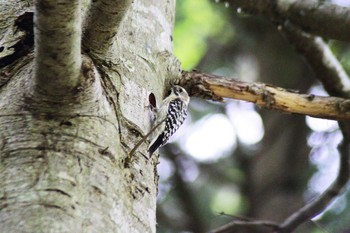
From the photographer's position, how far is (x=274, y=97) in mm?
2955

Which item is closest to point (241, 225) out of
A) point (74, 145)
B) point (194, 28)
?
point (74, 145)

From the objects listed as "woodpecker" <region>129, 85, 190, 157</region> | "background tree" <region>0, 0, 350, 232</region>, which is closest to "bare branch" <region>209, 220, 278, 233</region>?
"background tree" <region>0, 0, 350, 232</region>

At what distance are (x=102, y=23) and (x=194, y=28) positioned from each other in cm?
355

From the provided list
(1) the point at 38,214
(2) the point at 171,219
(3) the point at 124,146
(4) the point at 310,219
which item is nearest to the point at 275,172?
(2) the point at 171,219

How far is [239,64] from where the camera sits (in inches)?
230

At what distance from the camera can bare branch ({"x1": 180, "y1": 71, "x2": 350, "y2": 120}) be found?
2.90 meters

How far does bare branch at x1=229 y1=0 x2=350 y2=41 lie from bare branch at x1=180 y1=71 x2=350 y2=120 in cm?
40

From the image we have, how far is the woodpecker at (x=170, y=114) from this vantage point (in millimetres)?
2834

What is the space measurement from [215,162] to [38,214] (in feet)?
13.9

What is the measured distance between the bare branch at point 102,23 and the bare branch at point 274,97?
0.81 m

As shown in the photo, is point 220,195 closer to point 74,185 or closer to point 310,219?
point 310,219

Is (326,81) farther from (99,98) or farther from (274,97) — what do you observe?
(99,98)

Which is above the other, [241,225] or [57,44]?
[57,44]

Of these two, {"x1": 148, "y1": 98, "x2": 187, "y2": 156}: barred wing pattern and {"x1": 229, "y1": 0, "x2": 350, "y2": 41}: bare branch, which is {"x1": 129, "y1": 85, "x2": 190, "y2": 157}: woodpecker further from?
{"x1": 229, "y1": 0, "x2": 350, "y2": 41}: bare branch
